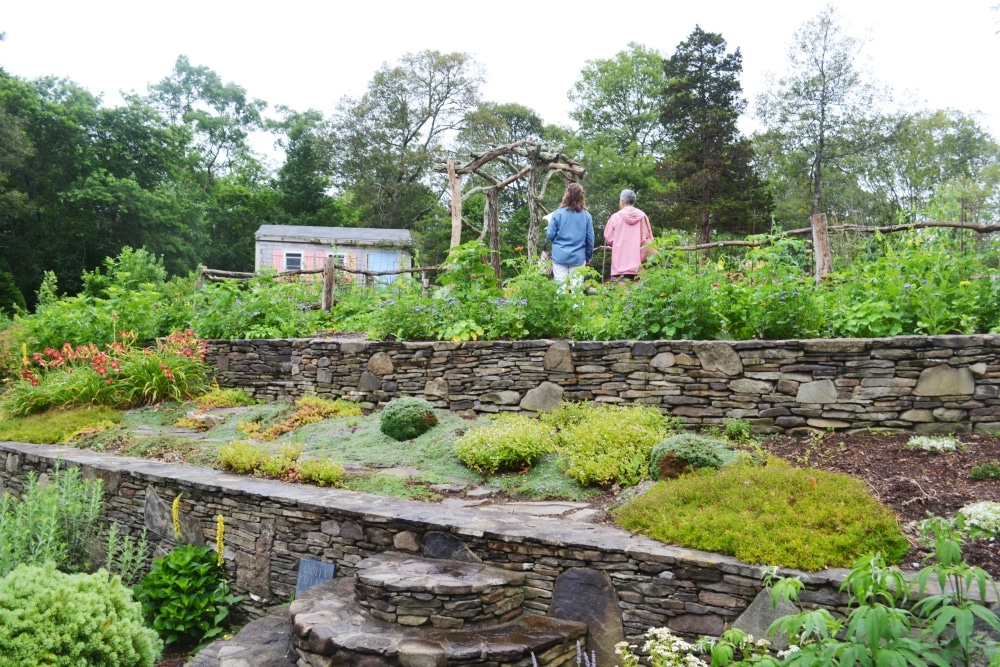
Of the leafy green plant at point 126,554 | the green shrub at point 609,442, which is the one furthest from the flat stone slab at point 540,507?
the leafy green plant at point 126,554

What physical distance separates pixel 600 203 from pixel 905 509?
2287 cm

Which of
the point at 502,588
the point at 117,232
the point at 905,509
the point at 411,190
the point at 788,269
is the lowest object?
the point at 502,588

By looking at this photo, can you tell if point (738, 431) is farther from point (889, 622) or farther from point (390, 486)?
point (889, 622)

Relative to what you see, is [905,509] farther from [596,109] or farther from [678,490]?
[596,109]

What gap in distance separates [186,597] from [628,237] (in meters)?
6.05

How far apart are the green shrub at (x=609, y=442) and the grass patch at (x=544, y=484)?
0.08 meters

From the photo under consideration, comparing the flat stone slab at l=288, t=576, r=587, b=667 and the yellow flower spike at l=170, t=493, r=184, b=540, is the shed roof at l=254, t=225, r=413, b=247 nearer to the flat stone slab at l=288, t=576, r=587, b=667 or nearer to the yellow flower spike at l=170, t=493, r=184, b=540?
the yellow flower spike at l=170, t=493, r=184, b=540

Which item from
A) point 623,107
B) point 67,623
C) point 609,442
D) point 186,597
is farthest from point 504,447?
point 623,107

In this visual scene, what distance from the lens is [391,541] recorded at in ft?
13.1

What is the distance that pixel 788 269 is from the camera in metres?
5.84

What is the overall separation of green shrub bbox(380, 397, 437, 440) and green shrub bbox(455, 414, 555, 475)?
0.79m

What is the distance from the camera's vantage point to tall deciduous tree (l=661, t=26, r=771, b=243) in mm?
20516

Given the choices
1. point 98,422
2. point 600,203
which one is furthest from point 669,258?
point 600,203

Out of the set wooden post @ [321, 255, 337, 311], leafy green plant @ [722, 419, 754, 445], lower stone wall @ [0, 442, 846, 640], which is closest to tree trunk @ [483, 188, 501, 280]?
wooden post @ [321, 255, 337, 311]
